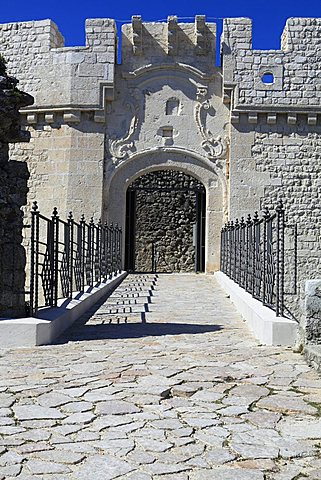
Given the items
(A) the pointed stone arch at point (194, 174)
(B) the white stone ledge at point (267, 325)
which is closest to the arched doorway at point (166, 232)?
(A) the pointed stone arch at point (194, 174)

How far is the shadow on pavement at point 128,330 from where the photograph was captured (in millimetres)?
6285

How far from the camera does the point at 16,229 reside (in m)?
6.27

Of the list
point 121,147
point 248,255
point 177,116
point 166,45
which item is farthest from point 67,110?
point 248,255

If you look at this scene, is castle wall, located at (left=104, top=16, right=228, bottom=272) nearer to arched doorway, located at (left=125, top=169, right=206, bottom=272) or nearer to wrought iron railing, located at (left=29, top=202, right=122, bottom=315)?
wrought iron railing, located at (left=29, top=202, right=122, bottom=315)

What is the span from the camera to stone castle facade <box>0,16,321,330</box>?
14.9 metres

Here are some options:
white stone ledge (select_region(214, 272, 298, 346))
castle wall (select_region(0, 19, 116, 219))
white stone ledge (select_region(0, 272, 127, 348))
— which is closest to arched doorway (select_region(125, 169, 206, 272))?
castle wall (select_region(0, 19, 116, 219))

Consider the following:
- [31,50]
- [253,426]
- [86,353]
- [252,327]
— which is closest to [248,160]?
[31,50]

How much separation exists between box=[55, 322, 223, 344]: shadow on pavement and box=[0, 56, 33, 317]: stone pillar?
61cm

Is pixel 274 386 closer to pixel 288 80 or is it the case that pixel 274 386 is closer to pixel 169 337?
pixel 169 337

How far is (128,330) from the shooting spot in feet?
22.0

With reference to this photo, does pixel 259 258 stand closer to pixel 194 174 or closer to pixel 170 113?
pixel 194 174

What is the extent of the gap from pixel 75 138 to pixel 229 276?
16.9ft

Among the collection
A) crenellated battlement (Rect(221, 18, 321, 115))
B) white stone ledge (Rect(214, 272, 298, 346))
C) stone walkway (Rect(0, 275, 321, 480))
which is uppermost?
crenellated battlement (Rect(221, 18, 321, 115))

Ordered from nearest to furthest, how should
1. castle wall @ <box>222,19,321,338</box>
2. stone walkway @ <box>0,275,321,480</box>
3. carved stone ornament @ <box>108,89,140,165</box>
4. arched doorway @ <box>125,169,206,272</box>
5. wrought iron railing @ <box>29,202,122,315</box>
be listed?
stone walkway @ <box>0,275,321,480</box> → wrought iron railing @ <box>29,202,122,315</box> → castle wall @ <box>222,19,321,338</box> → carved stone ornament @ <box>108,89,140,165</box> → arched doorway @ <box>125,169,206,272</box>
